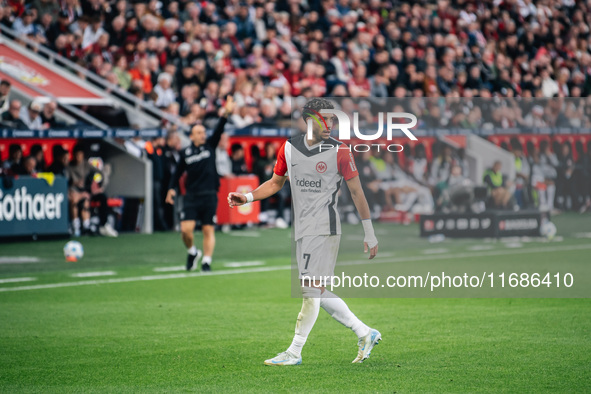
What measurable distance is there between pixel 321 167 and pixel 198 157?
706cm

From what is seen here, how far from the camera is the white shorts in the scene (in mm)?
7766

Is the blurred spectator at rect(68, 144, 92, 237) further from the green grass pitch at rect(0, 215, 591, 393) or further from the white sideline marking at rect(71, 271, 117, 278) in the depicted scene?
the white sideline marking at rect(71, 271, 117, 278)

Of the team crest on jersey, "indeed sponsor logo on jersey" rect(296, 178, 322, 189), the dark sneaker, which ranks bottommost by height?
the dark sneaker

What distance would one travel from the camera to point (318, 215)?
25.7 ft

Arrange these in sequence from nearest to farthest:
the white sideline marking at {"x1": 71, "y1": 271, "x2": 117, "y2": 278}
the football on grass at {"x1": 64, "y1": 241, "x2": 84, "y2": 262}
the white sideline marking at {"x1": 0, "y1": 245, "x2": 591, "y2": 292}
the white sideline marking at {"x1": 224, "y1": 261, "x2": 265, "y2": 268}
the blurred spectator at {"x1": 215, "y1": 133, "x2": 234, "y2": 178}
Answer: the white sideline marking at {"x1": 0, "y1": 245, "x2": 591, "y2": 292}
the white sideline marking at {"x1": 71, "y1": 271, "x2": 117, "y2": 278}
the white sideline marking at {"x1": 224, "y1": 261, "x2": 265, "y2": 268}
the football on grass at {"x1": 64, "y1": 241, "x2": 84, "y2": 262}
the blurred spectator at {"x1": 215, "y1": 133, "x2": 234, "y2": 178}

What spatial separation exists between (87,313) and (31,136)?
9030mm

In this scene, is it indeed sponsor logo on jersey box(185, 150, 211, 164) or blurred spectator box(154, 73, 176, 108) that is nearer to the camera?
indeed sponsor logo on jersey box(185, 150, 211, 164)

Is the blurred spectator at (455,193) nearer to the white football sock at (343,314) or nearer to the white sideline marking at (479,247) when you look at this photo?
the white sideline marking at (479,247)

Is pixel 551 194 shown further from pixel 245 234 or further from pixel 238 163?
pixel 238 163

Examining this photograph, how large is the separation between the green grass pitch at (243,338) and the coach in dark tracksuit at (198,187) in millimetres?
458

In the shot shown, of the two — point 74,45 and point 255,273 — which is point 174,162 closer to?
point 74,45

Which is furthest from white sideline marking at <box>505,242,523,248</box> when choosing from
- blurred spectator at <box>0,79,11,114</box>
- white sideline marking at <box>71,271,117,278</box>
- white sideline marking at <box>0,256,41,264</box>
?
blurred spectator at <box>0,79,11,114</box>

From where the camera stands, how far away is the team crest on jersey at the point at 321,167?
7.84 metres

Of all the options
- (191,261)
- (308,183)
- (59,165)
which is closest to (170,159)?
(59,165)
